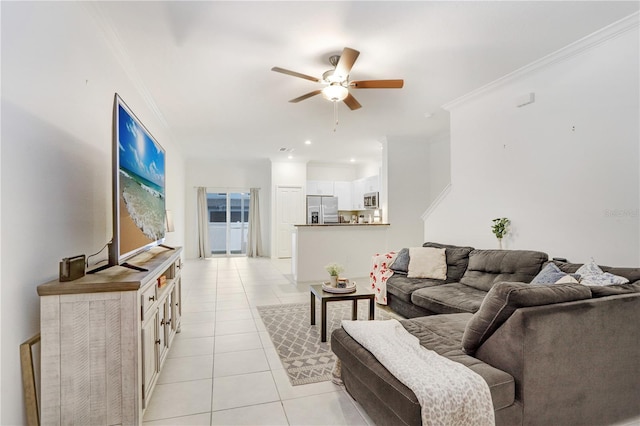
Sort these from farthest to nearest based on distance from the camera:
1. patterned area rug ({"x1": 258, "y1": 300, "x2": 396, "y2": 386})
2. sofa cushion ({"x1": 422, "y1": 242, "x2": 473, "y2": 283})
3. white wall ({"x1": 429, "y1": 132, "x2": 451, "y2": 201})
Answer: white wall ({"x1": 429, "y1": 132, "x2": 451, "y2": 201}), sofa cushion ({"x1": 422, "y1": 242, "x2": 473, "y2": 283}), patterned area rug ({"x1": 258, "y1": 300, "x2": 396, "y2": 386})

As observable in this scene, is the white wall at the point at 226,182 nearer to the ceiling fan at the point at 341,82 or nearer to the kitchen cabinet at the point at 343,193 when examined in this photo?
the kitchen cabinet at the point at 343,193

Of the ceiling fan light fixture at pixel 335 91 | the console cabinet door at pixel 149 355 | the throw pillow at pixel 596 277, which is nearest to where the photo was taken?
the console cabinet door at pixel 149 355

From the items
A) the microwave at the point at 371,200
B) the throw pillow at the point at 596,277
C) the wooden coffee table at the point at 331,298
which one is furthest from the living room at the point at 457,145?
the microwave at the point at 371,200

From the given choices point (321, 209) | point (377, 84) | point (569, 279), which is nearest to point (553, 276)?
point (569, 279)

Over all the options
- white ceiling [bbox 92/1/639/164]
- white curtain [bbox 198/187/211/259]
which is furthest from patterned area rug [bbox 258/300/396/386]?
Result: white curtain [bbox 198/187/211/259]

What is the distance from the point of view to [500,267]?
10.5 feet

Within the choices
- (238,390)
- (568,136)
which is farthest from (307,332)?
(568,136)

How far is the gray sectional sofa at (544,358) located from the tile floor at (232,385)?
29 centimetres

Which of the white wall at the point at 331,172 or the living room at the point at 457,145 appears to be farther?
the white wall at the point at 331,172

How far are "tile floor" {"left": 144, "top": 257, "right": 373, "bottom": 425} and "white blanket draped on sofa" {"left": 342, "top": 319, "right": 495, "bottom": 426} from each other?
0.54m

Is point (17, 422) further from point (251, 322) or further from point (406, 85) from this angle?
point (406, 85)

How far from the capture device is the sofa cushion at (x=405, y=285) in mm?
3538

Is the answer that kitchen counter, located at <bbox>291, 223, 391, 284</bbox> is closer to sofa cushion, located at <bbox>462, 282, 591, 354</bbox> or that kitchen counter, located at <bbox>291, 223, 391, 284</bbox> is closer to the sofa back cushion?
the sofa back cushion

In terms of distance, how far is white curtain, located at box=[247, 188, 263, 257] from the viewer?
8961 mm
